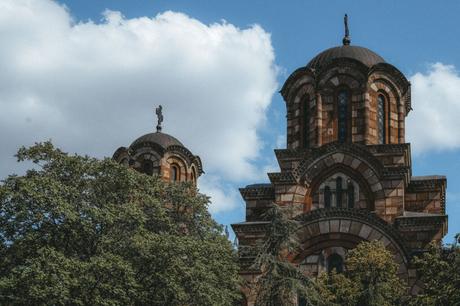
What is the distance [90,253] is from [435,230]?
11.9 meters

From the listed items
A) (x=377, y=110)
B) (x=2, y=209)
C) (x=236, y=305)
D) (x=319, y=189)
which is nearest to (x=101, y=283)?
(x=2, y=209)

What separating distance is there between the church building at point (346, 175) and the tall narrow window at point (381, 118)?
36 mm

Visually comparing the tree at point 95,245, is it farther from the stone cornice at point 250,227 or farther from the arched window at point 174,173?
the arched window at point 174,173

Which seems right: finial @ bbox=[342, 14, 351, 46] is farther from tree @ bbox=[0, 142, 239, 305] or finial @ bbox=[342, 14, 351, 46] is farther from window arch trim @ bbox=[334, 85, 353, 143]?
tree @ bbox=[0, 142, 239, 305]

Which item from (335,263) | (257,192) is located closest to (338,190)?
(335,263)

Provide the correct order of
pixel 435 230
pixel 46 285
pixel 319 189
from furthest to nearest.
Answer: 1. pixel 319 189
2. pixel 435 230
3. pixel 46 285

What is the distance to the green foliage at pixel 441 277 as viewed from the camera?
75.8 ft

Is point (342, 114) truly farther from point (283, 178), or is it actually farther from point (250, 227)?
point (250, 227)

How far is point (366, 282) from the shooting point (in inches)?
1047

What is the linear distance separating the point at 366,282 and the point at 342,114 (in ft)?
26.6

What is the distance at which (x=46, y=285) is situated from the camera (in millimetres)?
21109

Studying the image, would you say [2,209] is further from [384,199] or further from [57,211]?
[384,199]

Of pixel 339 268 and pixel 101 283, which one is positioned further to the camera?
pixel 339 268

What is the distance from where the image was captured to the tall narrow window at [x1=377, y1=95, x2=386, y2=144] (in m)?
32.8
